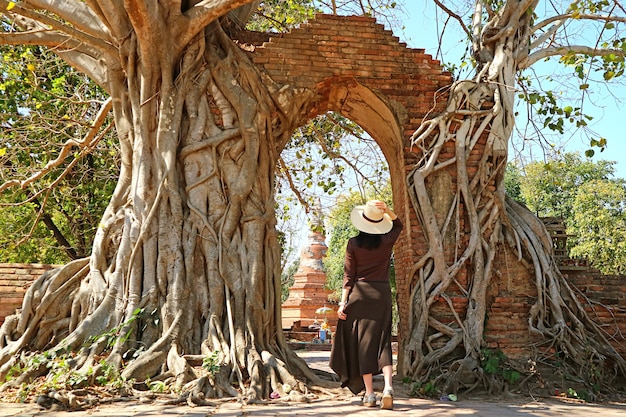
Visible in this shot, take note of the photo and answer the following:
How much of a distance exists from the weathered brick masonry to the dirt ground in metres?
1.24

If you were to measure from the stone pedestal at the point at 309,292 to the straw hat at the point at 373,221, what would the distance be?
12601 millimetres

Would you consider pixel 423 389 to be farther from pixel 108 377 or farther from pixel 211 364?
pixel 108 377

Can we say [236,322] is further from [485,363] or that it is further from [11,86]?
[11,86]

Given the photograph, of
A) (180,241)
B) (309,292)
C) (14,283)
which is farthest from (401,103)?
(309,292)

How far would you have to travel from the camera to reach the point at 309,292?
18.5 metres

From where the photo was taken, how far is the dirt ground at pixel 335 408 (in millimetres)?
3674

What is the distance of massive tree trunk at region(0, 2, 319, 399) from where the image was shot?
4.74m

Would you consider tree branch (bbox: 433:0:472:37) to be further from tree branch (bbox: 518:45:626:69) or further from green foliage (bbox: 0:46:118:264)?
green foliage (bbox: 0:46:118:264)

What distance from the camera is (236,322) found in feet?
16.3

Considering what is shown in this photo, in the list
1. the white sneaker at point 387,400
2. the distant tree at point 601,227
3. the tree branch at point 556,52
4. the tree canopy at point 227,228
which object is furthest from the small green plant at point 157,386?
the distant tree at point 601,227

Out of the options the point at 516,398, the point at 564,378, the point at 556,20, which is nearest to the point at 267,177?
the point at 516,398

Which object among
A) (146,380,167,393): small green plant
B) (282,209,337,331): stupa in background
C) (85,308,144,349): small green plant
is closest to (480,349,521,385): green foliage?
(146,380,167,393): small green plant

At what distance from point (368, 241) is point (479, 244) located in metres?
2.01

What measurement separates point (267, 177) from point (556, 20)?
157 inches
